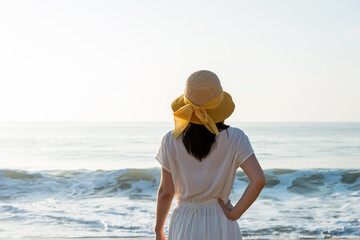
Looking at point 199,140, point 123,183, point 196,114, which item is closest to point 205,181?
point 199,140

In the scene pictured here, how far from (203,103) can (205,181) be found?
1.05 ft

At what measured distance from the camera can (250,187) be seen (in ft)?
6.51

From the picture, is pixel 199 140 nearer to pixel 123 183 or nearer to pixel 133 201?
pixel 133 201

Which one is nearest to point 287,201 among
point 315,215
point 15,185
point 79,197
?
point 315,215

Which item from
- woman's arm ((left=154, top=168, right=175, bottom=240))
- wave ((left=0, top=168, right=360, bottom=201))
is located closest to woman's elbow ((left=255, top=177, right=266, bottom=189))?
woman's arm ((left=154, top=168, right=175, bottom=240))

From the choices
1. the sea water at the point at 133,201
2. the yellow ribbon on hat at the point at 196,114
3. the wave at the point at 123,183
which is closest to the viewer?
the yellow ribbon on hat at the point at 196,114

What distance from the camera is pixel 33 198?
826cm

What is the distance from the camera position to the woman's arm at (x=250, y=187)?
1.94m

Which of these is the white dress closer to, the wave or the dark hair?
the dark hair

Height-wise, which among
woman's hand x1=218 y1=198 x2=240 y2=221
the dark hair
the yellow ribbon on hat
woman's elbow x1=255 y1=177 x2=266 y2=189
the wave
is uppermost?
the yellow ribbon on hat

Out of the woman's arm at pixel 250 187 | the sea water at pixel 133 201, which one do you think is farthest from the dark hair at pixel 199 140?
the sea water at pixel 133 201

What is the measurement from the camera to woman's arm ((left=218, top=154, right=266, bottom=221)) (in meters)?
1.94

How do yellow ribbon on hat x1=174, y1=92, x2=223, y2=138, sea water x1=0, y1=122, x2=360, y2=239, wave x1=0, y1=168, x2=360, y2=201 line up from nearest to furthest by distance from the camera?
1. yellow ribbon on hat x1=174, y1=92, x2=223, y2=138
2. sea water x1=0, y1=122, x2=360, y2=239
3. wave x1=0, y1=168, x2=360, y2=201

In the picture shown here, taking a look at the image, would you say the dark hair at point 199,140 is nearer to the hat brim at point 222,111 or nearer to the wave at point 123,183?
the hat brim at point 222,111
